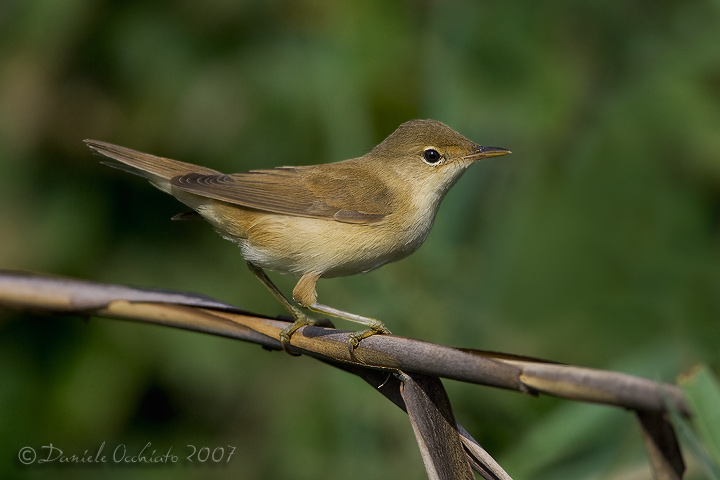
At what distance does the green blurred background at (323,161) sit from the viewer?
362 centimetres

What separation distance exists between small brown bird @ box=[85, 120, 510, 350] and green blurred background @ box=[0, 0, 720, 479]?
1.80ft

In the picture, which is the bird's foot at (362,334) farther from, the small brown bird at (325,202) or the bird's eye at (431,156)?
the bird's eye at (431,156)

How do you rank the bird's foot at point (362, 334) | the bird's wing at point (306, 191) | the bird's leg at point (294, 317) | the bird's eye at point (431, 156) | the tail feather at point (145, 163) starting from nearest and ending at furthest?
the bird's foot at point (362, 334), the bird's leg at point (294, 317), the tail feather at point (145, 163), the bird's wing at point (306, 191), the bird's eye at point (431, 156)

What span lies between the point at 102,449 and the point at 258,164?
156 centimetres

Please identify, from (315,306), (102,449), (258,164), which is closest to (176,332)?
(102,449)

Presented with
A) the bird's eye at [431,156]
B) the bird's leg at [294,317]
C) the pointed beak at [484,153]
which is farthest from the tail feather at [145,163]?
the pointed beak at [484,153]

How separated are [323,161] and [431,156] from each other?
1.07 metres

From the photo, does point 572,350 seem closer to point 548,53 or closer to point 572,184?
point 572,184

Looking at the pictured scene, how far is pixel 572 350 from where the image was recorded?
3.86 meters

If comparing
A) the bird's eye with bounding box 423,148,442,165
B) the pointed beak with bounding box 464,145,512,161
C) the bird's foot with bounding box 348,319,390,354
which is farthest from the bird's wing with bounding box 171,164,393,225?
the bird's foot with bounding box 348,319,390,354

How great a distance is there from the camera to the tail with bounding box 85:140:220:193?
254 cm

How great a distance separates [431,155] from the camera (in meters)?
3.02

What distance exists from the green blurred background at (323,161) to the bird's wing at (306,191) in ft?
2.16

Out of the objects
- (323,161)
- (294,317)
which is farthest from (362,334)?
(323,161)
